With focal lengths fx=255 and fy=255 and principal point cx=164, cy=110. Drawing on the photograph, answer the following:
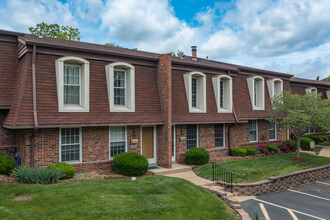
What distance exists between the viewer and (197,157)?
14188mm

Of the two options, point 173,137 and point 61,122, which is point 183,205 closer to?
point 61,122

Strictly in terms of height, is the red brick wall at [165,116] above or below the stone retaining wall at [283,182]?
above

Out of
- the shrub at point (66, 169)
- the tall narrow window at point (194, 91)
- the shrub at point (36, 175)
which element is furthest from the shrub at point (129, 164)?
the tall narrow window at point (194, 91)

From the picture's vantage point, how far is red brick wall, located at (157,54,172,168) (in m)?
13.5

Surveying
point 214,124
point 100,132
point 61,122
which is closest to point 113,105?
point 100,132

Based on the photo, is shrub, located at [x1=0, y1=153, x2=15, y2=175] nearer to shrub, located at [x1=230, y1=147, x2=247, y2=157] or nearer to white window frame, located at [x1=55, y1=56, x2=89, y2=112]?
white window frame, located at [x1=55, y1=56, x2=89, y2=112]

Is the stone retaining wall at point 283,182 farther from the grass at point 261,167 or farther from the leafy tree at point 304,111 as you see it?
the leafy tree at point 304,111

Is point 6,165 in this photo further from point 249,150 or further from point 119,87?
point 249,150

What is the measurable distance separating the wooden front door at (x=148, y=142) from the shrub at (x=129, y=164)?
1879 millimetres

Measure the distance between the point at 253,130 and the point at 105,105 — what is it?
11.8 meters

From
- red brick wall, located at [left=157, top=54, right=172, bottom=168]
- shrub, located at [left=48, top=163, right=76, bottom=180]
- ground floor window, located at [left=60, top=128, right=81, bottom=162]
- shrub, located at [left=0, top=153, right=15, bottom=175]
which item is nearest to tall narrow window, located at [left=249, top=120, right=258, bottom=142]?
red brick wall, located at [left=157, top=54, right=172, bottom=168]

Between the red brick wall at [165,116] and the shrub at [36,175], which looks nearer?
the shrub at [36,175]

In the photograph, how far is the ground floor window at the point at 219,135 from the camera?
1683 centimetres

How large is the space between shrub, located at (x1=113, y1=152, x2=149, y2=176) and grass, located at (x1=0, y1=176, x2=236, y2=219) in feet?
6.48
